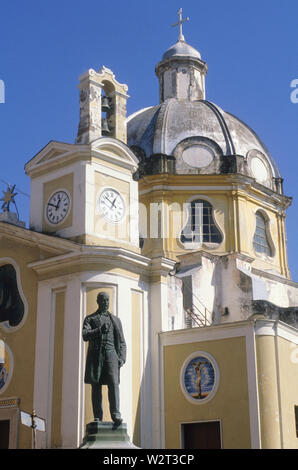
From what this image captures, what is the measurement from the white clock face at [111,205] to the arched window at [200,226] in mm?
5921

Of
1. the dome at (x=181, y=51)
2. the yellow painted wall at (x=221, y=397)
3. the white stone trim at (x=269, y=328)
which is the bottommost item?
the yellow painted wall at (x=221, y=397)

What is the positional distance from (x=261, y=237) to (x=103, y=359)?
673 inches

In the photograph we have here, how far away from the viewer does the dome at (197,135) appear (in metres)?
30.5

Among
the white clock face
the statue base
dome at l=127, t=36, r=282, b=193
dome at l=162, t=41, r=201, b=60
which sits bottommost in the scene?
the statue base

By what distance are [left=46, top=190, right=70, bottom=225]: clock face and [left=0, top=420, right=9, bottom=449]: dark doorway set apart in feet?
19.8

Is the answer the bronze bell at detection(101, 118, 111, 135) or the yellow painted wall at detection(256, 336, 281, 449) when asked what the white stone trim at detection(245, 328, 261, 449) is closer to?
the yellow painted wall at detection(256, 336, 281, 449)

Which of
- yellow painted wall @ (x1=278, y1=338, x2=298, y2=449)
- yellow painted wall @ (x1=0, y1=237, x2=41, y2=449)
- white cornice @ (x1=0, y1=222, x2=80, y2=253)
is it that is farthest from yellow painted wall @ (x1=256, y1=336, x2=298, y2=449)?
yellow painted wall @ (x1=0, y1=237, x2=41, y2=449)

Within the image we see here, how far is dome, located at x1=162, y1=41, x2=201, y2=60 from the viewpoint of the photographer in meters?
34.5

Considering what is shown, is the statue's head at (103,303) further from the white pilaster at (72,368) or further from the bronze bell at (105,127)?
the bronze bell at (105,127)

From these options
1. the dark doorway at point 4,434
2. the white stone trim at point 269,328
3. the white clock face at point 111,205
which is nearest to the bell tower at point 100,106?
the white clock face at point 111,205

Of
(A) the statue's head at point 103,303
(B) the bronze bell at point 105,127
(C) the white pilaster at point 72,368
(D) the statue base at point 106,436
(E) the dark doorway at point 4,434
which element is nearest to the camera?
(D) the statue base at point 106,436

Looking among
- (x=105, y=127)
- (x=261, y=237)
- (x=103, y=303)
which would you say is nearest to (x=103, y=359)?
(x=103, y=303)
